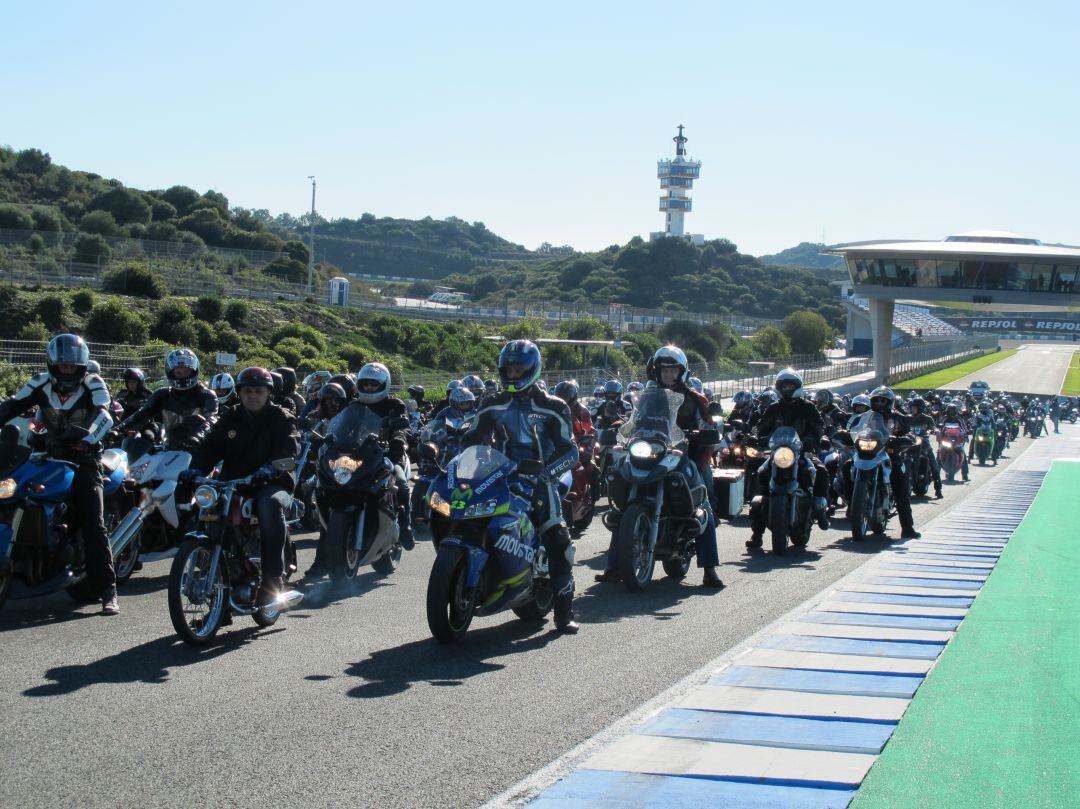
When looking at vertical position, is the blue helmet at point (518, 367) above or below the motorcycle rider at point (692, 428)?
above

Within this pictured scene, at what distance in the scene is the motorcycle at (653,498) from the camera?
34.3 ft

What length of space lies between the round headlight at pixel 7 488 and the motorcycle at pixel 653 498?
16.0 feet

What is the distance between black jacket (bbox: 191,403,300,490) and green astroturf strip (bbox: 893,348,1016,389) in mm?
79690

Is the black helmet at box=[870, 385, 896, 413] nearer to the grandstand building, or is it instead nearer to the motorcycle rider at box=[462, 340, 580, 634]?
→ the motorcycle rider at box=[462, 340, 580, 634]

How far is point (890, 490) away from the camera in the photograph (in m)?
16.5

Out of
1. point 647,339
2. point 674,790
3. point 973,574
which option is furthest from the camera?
point 647,339

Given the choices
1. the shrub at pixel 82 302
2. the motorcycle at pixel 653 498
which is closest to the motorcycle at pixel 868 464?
the motorcycle at pixel 653 498

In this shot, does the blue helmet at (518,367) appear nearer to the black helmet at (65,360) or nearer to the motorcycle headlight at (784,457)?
the black helmet at (65,360)

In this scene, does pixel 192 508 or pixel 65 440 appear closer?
pixel 65 440

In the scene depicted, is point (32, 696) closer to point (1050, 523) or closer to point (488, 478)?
point (488, 478)

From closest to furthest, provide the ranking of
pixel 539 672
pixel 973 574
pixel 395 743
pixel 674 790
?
pixel 674 790 → pixel 395 743 → pixel 539 672 → pixel 973 574

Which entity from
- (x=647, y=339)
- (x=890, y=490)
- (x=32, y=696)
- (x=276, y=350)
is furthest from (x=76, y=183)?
(x=32, y=696)

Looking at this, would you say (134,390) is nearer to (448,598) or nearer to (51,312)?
(448,598)

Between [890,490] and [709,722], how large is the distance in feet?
36.1
